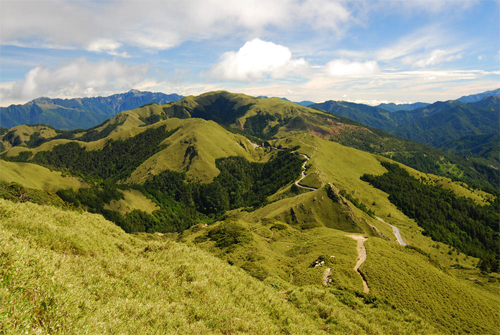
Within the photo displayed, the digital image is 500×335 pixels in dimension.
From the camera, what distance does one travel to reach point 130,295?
14.6 meters

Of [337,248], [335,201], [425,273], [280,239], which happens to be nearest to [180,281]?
[337,248]

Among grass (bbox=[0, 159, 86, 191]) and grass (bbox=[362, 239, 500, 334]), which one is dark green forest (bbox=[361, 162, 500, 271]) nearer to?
grass (bbox=[362, 239, 500, 334])

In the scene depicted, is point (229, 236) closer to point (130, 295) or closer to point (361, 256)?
point (361, 256)

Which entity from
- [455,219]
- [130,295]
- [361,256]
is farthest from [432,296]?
[455,219]

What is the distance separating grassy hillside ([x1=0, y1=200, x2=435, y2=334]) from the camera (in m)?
9.79

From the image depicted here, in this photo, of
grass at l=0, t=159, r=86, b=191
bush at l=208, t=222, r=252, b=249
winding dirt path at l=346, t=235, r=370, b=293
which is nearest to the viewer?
winding dirt path at l=346, t=235, r=370, b=293

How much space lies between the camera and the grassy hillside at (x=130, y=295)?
9789 mm

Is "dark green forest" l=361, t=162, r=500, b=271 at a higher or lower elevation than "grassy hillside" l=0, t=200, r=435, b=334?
lower

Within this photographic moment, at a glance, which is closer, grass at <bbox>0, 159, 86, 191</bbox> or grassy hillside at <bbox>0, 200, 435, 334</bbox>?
grassy hillside at <bbox>0, 200, 435, 334</bbox>

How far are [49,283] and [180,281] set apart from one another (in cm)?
1042

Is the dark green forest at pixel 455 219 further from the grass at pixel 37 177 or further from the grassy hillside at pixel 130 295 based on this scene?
the grass at pixel 37 177

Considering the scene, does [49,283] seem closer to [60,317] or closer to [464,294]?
[60,317]

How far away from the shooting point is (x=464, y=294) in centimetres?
4412

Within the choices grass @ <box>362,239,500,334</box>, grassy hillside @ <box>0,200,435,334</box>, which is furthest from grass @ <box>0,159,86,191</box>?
grass @ <box>362,239,500,334</box>
